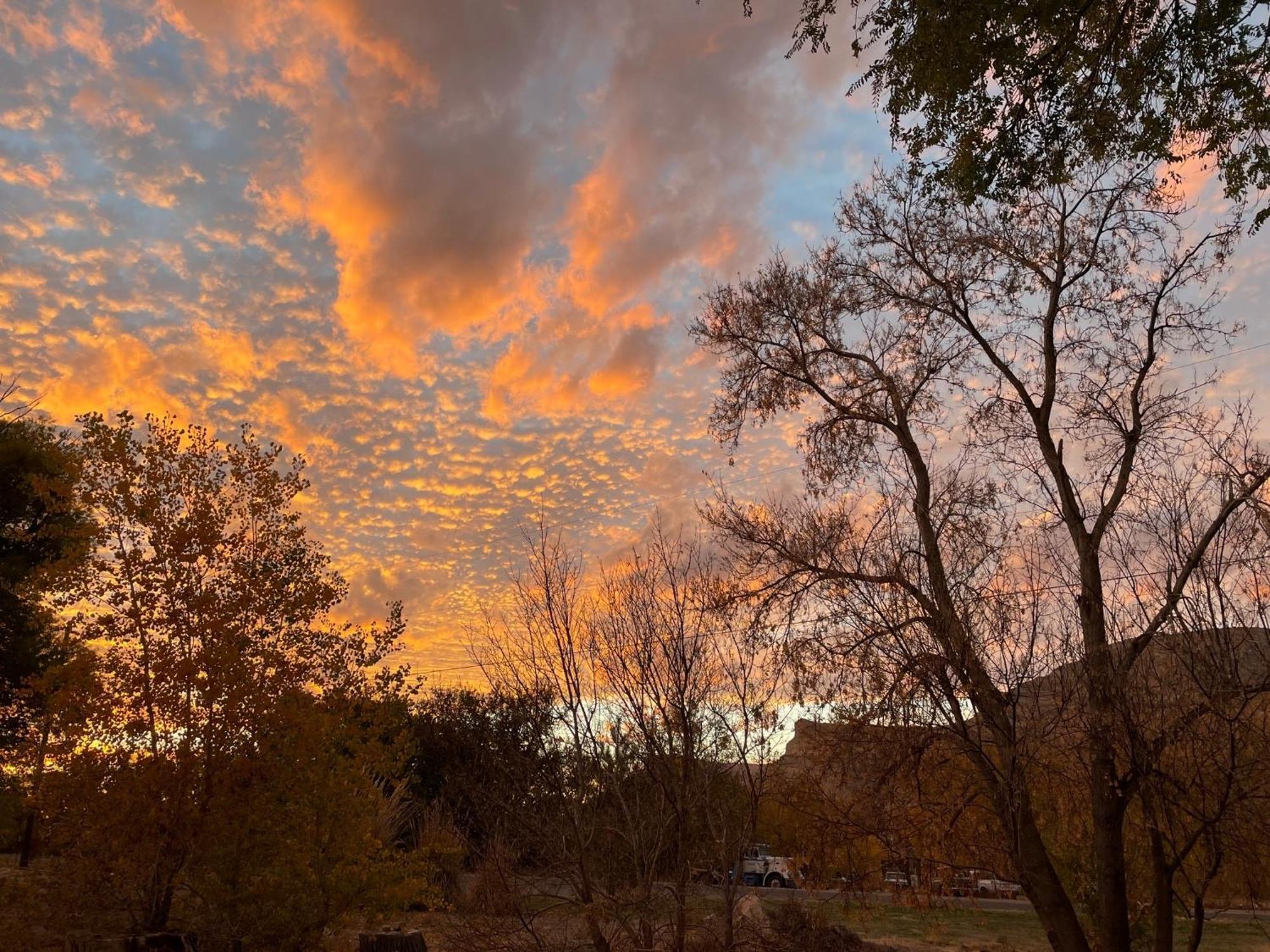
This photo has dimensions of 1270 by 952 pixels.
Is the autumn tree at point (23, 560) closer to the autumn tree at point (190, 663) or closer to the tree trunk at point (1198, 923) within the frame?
the autumn tree at point (190, 663)

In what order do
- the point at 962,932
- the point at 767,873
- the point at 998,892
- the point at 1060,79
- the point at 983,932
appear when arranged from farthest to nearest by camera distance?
the point at 767,873
the point at 998,892
the point at 962,932
the point at 983,932
the point at 1060,79

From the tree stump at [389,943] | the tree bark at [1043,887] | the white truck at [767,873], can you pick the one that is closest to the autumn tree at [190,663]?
the tree stump at [389,943]

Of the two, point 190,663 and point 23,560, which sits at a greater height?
point 23,560

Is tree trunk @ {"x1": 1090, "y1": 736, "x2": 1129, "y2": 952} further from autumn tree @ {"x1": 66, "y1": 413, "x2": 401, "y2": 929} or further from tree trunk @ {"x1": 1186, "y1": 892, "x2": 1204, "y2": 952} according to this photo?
autumn tree @ {"x1": 66, "y1": 413, "x2": 401, "y2": 929}

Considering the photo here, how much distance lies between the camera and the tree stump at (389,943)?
9.20 meters

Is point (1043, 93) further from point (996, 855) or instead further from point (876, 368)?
point (996, 855)

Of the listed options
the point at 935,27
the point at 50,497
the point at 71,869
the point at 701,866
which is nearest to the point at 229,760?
the point at 71,869

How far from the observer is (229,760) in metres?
8.61

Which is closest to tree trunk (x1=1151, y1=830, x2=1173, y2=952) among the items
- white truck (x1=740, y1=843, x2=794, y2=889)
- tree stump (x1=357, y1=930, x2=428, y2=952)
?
tree stump (x1=357, y1=930, x2=428, y2=952)

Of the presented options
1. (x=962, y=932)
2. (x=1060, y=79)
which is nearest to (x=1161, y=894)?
(x=1060, y=79)

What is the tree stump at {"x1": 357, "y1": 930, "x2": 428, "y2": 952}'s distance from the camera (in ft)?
30.2

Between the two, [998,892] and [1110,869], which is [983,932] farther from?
[1110,869]

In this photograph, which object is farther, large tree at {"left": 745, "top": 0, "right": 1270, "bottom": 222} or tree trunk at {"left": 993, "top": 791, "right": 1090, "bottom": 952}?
tree trunk at {"left": 993, "top": 791, "right": 1090, "bottom": 952}

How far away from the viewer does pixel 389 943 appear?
9.21m
